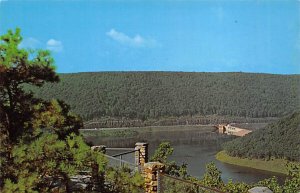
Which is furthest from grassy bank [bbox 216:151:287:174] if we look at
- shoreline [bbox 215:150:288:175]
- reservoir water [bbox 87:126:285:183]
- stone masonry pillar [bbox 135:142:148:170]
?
stone masonry pillar [bbox 135:142:148:170]

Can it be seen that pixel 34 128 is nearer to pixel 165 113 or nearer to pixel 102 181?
pixel 102 181

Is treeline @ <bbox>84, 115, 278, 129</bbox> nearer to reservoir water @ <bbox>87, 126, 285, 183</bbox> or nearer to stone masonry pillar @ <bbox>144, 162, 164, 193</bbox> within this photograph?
reservoir water @ <bbox>87, 126, 285, 183</bbox>

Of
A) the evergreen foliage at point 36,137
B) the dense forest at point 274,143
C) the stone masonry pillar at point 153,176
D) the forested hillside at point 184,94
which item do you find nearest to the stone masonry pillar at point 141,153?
the stone masonry pillar at point 153,176

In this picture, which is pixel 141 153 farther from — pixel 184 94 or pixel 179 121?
pixel 184 94

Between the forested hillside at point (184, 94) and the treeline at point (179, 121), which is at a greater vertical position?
the forested hillside at point (184, 94)

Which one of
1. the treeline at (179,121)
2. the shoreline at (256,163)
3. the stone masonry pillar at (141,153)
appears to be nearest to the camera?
the stone masonry pillar at (141,153)

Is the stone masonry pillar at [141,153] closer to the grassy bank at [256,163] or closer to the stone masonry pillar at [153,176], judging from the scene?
the stone masonry pillar at [153,176]

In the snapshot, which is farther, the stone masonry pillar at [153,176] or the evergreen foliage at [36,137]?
the stone masonry pillar at [153,176]
